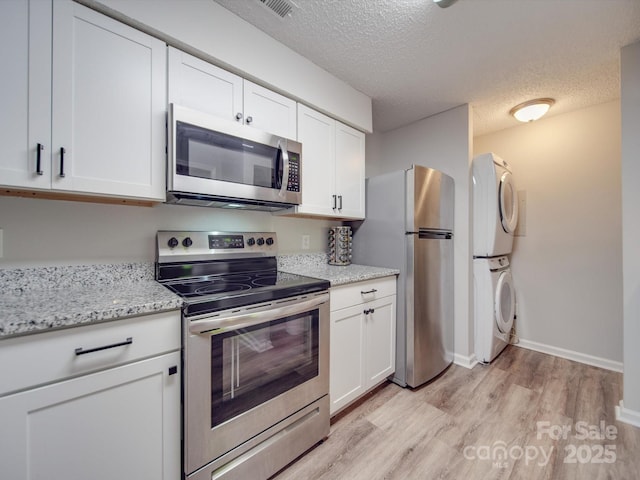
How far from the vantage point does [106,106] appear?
1.15m

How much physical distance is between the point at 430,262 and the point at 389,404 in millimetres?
1110

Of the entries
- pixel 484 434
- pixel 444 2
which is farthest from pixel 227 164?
pixel 484 434

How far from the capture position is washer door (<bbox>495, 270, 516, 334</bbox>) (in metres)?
2.53

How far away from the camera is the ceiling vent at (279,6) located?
139 centimetres

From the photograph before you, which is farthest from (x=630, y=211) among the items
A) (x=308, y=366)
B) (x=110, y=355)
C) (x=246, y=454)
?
(x=110, y=355)

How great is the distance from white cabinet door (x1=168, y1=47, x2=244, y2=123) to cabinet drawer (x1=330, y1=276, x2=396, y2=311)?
47.5 inches

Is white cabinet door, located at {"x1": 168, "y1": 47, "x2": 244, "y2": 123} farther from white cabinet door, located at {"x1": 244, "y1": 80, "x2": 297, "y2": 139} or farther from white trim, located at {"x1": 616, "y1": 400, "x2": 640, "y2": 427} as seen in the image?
white trim, located at {"x1": 616, "y1": 400, "x2": 640, "y2": 427}

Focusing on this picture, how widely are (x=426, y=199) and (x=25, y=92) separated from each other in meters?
2.26

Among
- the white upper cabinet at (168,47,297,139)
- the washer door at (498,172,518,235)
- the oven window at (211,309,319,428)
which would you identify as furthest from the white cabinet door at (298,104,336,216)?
the washer door at (498,172,518,235)

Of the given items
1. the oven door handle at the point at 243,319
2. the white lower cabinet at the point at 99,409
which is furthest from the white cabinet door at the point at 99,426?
the oven door handle at the point at 243,319

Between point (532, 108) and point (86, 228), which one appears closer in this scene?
point (86, 228)

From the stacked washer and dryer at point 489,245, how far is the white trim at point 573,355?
0.51 m

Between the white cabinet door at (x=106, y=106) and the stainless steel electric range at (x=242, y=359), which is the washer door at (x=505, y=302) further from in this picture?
the white cabinet door at (x=106, y=106)

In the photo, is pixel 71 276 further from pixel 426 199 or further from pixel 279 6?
pixel 426 199
